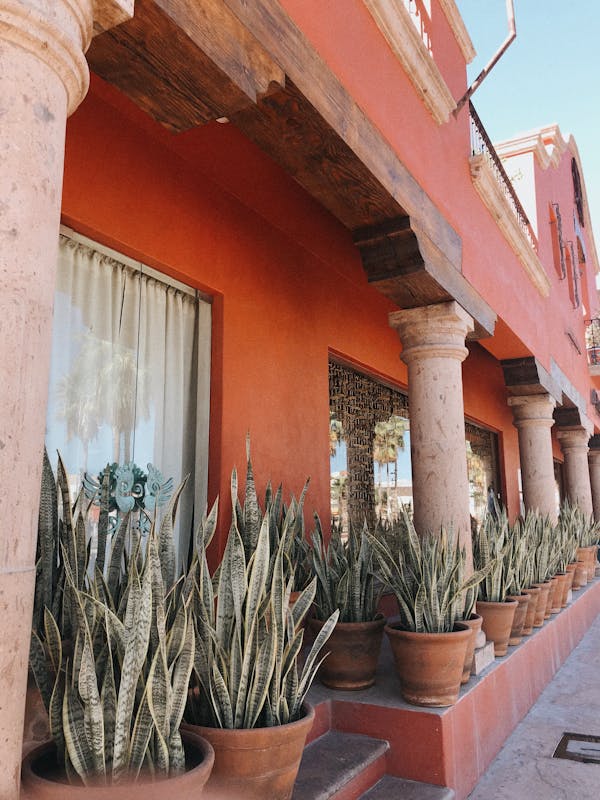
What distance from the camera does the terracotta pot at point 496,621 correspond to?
3760 mm

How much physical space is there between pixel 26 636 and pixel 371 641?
211 cm

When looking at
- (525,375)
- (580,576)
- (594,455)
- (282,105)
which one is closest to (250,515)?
(282,105)

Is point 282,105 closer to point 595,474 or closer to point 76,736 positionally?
point 76,736

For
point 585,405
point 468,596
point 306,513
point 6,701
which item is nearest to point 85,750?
point 6,701

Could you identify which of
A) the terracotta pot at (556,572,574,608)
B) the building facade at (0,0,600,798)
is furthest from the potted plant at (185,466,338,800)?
the terracotta pot at (556,572,574,608)

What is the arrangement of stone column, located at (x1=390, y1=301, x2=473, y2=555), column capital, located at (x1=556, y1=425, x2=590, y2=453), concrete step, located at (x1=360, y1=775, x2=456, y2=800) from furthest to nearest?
column capital, located at (x1=556, y1=425, x2=590, y2=453) < stone column, located at (x1=390, y1=301, x2=473, y2=555) < concrete step, located at (x1=360, y1=775, x2=456, y2=800)

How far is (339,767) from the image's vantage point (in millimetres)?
2424

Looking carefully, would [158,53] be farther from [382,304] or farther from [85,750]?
[382,304]

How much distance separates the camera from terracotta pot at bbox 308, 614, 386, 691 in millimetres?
2918

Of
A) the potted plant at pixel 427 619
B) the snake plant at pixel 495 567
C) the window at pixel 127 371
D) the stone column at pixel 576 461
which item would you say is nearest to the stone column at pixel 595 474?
Answer: the stone column at pixel 576 461

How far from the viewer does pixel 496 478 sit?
923 cm

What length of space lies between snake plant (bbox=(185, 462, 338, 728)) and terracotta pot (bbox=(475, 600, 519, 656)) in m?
2.02

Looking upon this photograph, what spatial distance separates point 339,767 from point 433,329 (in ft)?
7.81

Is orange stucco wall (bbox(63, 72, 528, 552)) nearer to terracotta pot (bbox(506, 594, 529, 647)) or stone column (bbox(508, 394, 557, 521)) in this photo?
terracotta pot (bbox(506, 594, 529, 647))
